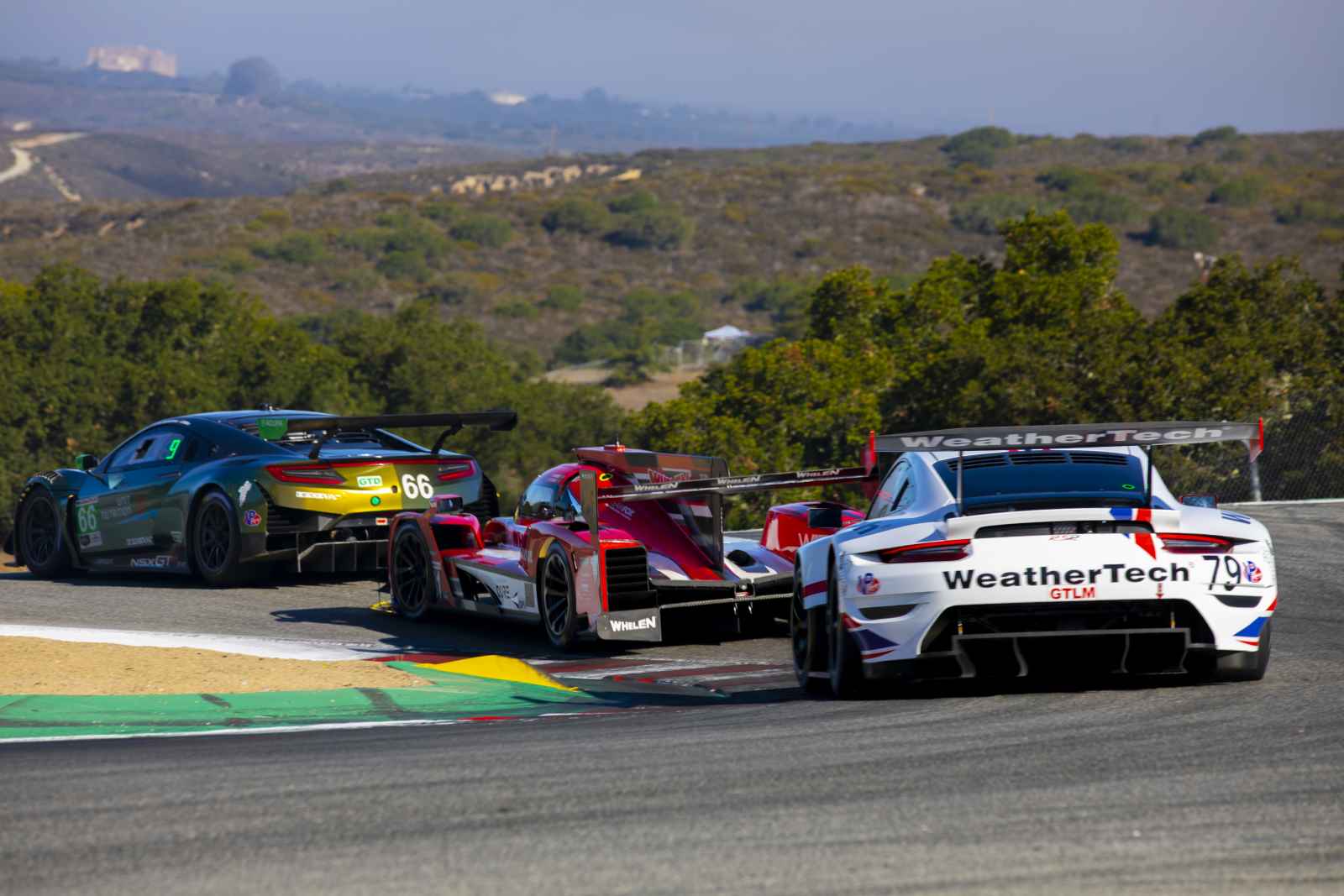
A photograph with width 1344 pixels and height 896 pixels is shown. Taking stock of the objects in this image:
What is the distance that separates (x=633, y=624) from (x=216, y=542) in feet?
17.8

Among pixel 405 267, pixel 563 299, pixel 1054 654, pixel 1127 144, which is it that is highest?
pixel 1127 144

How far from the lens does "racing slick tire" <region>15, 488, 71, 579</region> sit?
16359 mm

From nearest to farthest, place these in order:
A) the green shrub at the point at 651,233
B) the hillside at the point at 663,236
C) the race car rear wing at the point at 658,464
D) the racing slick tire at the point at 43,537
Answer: the race car rear wing at the point at 658,464
the racing slick tire at the point at 43,537
the hillside at the point at 663,236
the green shrub at the point at 651,233

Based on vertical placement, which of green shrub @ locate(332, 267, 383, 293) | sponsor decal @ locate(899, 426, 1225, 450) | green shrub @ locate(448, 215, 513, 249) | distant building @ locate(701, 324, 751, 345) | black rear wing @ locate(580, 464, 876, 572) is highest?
sponsor decal @ locate(899, 426, 1225, 450)

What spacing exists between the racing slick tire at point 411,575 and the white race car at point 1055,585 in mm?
5427

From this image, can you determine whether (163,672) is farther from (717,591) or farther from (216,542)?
(216,542)

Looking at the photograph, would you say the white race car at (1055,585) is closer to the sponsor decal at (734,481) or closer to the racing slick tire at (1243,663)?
the racing slick tire at (1243,663)

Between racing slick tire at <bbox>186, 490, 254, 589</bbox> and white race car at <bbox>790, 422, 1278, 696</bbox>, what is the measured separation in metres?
7.57

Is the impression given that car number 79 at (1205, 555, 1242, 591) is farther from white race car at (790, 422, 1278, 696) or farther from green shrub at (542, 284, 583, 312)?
green shrub at (542, 284, 583, 312)

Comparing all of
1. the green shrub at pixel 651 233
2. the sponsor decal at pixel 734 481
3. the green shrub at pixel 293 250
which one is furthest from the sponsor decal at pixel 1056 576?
the green shrub at pixel 651 233

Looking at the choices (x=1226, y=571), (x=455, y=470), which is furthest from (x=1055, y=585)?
(x=455, y=470)

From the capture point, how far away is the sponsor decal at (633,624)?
34.3 ft

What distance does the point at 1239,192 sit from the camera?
10431 cm

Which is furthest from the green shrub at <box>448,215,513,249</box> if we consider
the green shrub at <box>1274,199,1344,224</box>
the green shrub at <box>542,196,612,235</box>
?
the green shrub at <box>1274,199,1344,224</box>
